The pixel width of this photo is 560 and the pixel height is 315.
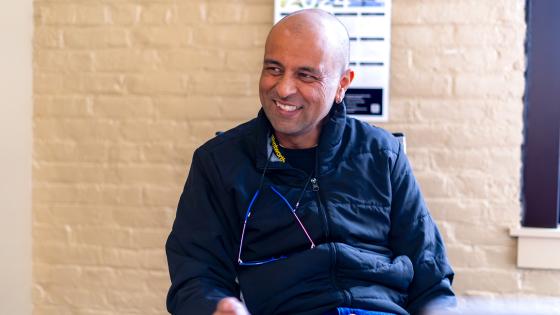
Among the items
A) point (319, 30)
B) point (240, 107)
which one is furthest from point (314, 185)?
point (240, 107)

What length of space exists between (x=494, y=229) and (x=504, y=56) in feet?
1.95

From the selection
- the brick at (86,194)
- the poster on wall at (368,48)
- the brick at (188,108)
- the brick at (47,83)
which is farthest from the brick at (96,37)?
the poster on wall at (368,48)

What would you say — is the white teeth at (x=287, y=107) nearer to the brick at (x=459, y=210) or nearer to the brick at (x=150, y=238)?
the brick at (x=459, y=210)

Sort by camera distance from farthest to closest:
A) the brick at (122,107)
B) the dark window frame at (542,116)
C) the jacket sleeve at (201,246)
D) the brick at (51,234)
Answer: the brick at (51,234)
the brick at (122,107)
the dark window frame at (542,116)
the jacket sleeve at (201,246)

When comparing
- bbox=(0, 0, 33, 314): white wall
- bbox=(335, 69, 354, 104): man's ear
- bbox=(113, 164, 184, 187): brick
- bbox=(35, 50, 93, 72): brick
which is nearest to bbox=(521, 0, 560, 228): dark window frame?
bbox=(335, 69, 354, 104): man's ear

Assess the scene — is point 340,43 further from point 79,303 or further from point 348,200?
point 79,303

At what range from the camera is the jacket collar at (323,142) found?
6.01 ft

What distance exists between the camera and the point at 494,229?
2.38 metres

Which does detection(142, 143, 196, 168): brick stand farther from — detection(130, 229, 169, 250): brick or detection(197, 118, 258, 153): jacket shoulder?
detection(197, 118, 258, 153): jacket shoulder

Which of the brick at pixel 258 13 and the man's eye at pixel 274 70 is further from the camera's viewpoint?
the brick at pixel 258 13

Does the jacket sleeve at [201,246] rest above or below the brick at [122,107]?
below

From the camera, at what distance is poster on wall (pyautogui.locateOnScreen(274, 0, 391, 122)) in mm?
2357

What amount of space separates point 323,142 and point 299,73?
7.8 inches

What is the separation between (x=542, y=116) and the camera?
2.31m
